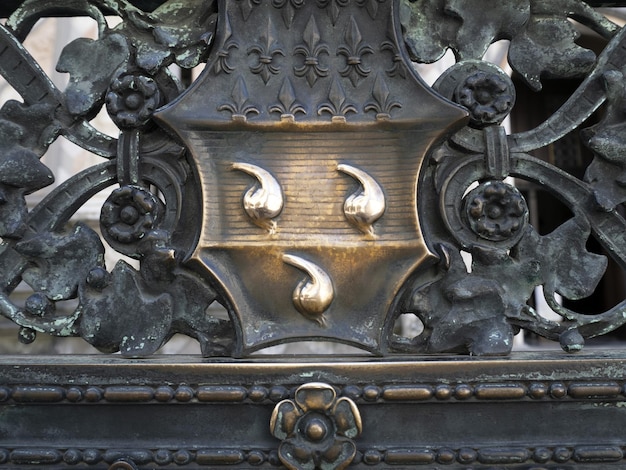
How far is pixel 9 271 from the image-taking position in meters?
1.29

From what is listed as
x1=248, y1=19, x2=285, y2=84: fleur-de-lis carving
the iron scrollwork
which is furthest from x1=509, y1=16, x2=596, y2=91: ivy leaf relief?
x1=248, y1=19, x2=285, y2=84: fleur-de-lis carving

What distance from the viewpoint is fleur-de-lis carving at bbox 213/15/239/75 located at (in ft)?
4.10

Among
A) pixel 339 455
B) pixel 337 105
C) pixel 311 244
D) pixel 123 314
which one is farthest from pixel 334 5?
pixel 339 455

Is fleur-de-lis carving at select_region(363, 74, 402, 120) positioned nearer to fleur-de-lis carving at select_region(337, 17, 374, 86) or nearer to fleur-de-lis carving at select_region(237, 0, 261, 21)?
fleur-de-lis carving at select_region(337, 17, 374, 86)

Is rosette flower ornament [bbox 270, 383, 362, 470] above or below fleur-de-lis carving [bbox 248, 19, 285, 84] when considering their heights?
below

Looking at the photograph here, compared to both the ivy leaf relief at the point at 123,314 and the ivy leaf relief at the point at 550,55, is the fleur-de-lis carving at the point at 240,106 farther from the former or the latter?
the ivy leaf relief at the point at 550,55

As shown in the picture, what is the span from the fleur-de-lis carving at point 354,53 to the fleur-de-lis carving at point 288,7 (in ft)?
0.32

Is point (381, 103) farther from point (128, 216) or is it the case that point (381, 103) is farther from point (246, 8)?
point (128, 216)

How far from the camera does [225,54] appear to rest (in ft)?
4.10

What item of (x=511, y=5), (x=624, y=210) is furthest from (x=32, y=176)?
(x=624, y=210)

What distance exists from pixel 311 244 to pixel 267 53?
34cm

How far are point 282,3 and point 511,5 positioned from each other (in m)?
0.41

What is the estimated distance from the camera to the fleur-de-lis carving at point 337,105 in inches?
48.3

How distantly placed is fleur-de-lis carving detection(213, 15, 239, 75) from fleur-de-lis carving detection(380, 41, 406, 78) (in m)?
0.26
